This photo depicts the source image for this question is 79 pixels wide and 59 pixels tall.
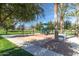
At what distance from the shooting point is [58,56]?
207cm

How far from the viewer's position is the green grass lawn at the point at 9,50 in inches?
82.6

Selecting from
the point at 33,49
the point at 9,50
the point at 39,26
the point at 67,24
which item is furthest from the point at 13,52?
the point at 67,24

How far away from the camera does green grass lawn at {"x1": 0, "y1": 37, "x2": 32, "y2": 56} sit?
2.10 m

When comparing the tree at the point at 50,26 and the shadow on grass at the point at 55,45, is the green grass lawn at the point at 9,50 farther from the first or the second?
the tree at the point at 50,26

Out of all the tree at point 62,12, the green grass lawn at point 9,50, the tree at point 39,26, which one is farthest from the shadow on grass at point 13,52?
the tree at point 62,12

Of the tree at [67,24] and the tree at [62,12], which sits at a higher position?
the tree at [62,12]

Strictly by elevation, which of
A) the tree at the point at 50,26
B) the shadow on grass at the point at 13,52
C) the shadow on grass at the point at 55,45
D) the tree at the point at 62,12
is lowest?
the shadow on grass at the point at 13,52

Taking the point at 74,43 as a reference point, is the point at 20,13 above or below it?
above

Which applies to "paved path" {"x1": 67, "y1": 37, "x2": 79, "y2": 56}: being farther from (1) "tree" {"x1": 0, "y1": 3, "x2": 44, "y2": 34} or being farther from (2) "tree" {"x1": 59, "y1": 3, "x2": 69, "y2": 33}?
(1) "tree" {"x1": 0, "y1": 3, "x2": 44, "y2": 34}

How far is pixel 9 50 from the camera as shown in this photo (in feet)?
6.90

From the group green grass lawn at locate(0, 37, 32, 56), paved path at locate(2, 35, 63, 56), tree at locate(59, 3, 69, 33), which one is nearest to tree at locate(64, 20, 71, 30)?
tree at locate(59, 3, 69, 33)

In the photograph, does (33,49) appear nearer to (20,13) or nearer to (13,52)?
(13,52)

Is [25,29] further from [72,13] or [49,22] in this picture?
[72,13]

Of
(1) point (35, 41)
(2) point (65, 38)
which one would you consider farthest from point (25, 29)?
A: (2) point (65, 38)
